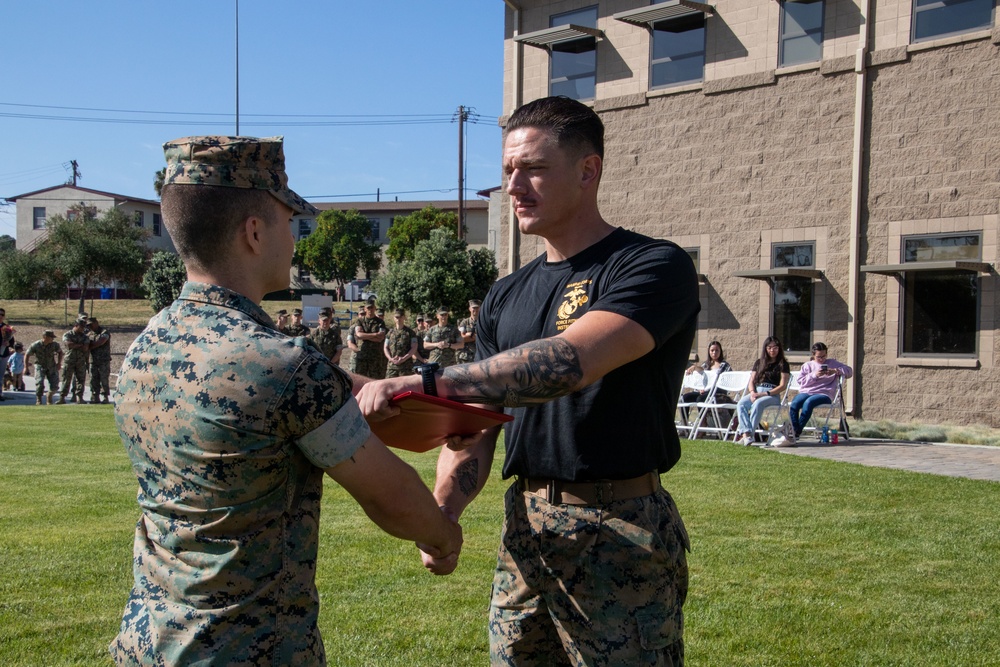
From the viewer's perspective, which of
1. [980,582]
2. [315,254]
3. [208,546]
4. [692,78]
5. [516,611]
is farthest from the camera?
[315,254]

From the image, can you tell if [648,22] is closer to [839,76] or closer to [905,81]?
[839,76]

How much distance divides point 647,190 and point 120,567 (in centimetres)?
1659

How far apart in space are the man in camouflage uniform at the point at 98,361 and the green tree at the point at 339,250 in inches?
2424

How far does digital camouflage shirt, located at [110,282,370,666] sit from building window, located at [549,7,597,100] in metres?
A: 20.4

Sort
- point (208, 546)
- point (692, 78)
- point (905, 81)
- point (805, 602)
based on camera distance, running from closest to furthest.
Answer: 1. point (208, 546)
2. point (805, 602)
3. point (905, 81)
4. point (692, 78)

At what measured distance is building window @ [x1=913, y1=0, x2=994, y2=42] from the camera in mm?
16344

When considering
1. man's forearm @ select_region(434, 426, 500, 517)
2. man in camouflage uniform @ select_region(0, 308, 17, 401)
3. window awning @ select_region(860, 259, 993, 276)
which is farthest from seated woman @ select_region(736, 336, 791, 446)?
man in camouflage uniform @ select_region(0, 308, 17, 401)

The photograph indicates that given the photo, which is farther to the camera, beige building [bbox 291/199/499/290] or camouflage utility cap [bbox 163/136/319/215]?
beige building [bbox 291/199/499/290]

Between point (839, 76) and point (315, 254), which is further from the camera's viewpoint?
point (315, 254)

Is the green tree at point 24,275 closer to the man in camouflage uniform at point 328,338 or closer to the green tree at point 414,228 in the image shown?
the green tree at point 414,228

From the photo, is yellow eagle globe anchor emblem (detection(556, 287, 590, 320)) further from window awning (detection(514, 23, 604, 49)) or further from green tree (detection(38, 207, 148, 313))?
green tree (detection(38, 207, 148, 313))

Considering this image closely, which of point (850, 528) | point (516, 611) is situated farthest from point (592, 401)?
point (850, 528)

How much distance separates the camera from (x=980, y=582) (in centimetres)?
597

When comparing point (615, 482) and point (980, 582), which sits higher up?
point (615, 482)
